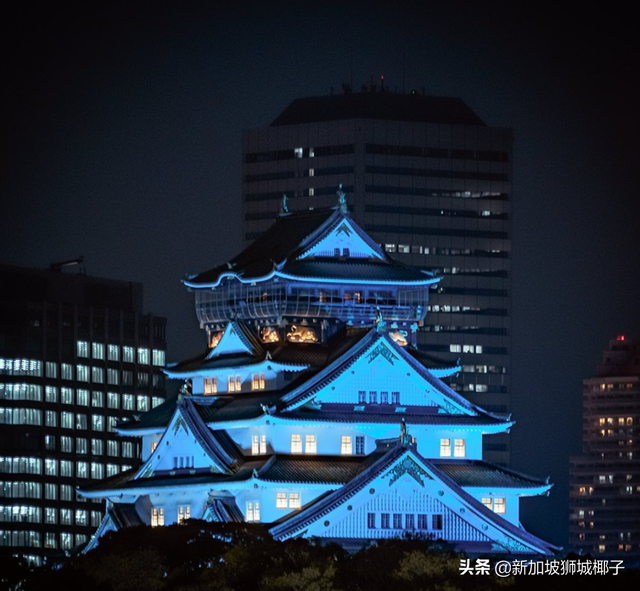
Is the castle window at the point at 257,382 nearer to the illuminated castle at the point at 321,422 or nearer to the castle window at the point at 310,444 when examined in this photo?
the illuminated castle at the point at 321,422

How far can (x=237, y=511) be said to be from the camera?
150m

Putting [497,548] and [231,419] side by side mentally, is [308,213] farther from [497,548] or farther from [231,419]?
[497,548]

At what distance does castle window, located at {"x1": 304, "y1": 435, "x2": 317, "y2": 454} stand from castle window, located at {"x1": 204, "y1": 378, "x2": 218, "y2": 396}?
12258 millimetres

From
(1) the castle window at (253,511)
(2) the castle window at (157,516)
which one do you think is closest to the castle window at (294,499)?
Result: (1) the castle window at (253,511)

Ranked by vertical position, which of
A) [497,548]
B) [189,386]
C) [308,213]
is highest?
[308,213]

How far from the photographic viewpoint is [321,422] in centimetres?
15050

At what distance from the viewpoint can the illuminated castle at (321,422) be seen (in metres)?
146

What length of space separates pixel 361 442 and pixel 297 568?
86.9 feet

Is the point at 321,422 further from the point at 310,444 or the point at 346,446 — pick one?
the point at 346,446

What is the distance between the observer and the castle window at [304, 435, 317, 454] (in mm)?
151750

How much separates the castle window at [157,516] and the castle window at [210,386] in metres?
9.91

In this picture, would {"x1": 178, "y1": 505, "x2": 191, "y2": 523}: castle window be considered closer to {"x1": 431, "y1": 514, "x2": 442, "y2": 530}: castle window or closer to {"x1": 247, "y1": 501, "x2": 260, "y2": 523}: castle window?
{"x1": 247, "y1": 501, "x2": 260, "y2": 523}: castle window

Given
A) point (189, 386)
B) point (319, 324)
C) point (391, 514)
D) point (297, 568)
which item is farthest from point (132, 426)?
point (297, 568)

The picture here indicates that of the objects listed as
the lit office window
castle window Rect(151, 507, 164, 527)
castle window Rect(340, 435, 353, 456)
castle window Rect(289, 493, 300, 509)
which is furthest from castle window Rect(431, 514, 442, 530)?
castle window Rect(151, 507, 164, 527)
